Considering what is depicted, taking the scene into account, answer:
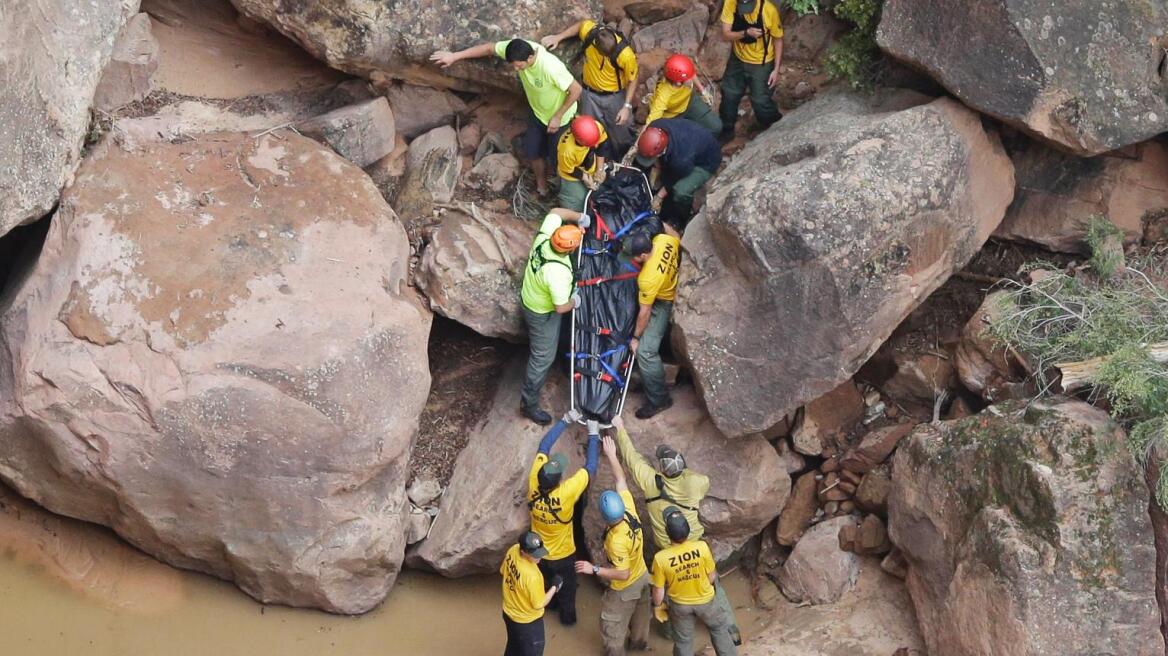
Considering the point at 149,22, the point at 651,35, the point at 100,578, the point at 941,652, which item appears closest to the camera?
the point at 941,652

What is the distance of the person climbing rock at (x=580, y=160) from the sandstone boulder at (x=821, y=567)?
2887 mm

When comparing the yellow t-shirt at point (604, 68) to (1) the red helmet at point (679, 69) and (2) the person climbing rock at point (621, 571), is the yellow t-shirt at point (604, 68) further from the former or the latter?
(2) the person climbing rock at point (621, 571)

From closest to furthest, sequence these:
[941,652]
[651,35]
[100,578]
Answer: [941,652]
[100,578]
[651,35]

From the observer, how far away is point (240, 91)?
30.8ft

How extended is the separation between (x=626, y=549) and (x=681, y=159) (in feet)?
9.38

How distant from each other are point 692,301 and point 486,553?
228cm

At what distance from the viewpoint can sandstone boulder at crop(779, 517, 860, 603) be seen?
8680 mm

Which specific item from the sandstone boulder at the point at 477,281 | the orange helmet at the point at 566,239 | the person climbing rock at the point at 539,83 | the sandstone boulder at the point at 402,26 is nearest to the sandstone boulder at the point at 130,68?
the sandstone boulder at the point at 402,26

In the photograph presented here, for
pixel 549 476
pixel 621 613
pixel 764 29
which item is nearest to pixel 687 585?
pixel 621 613

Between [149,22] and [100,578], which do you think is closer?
[100,578]

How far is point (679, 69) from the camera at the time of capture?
29.8ft

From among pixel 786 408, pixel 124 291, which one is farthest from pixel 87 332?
pixel 786 408

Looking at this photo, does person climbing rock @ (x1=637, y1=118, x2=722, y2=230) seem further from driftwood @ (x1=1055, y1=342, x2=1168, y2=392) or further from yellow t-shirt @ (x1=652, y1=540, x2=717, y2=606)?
driftwood @ (x1=1055, y1=342, x2=1168, y2=392)

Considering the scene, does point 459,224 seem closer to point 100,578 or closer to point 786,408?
point 786,408
